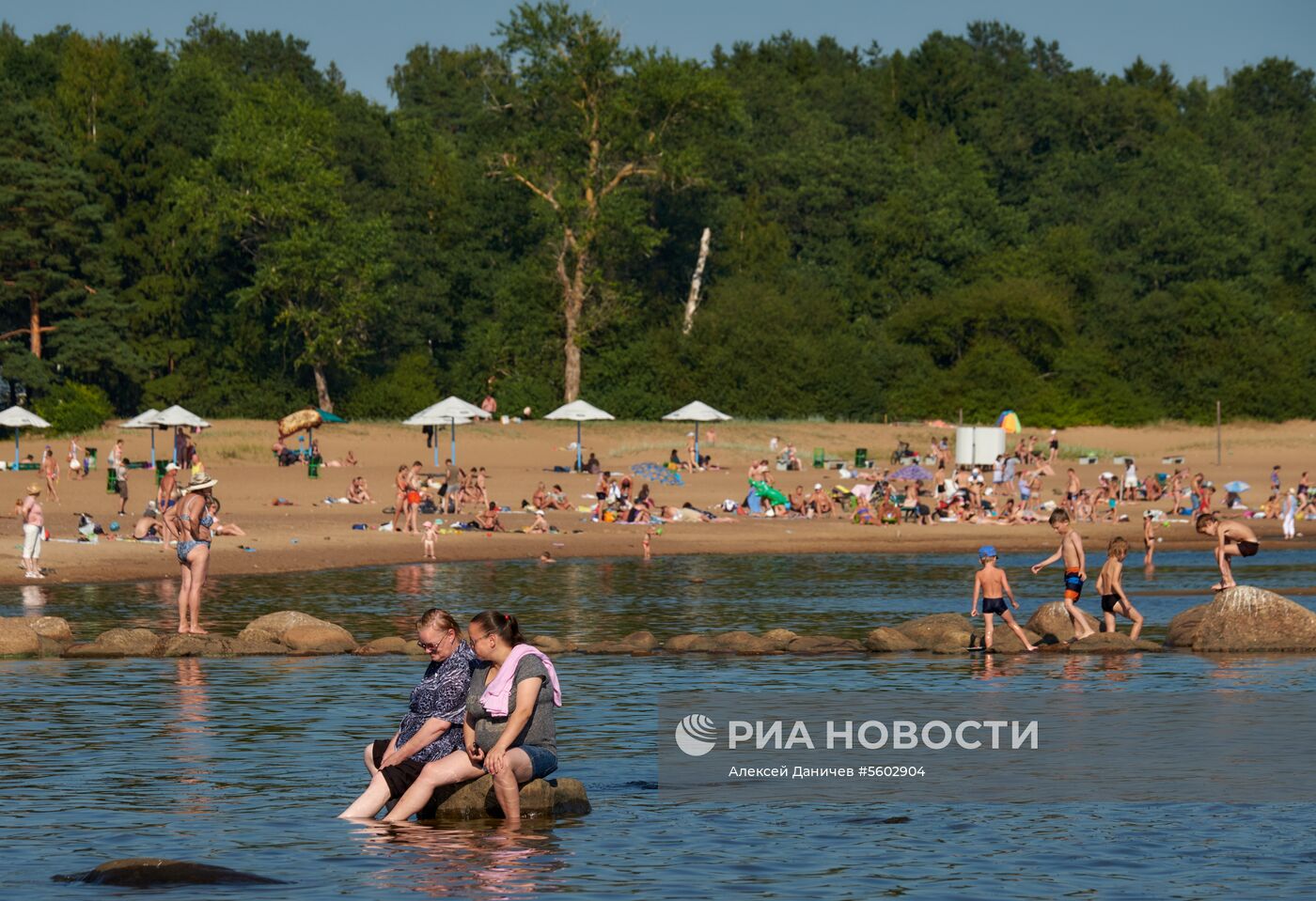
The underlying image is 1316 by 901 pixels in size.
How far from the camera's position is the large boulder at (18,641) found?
21.2 m

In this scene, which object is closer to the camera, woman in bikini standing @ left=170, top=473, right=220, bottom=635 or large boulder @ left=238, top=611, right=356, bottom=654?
woman in bikini standing @ left=170, top=473, right=220, bottom=635

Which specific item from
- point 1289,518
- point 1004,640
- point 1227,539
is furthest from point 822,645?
point 1289,518

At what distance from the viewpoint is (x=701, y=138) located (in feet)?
253

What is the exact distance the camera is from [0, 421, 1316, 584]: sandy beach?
3506 cm

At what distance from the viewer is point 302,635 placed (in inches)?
865

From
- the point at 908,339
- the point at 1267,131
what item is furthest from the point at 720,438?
the point at 1267,131

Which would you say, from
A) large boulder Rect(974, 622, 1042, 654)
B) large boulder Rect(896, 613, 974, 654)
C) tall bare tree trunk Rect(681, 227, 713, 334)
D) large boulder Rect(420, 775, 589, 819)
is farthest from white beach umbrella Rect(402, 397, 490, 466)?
large boulder Rect(420, 775, 589, 819)

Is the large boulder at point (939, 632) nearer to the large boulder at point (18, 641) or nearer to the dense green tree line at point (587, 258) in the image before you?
the large boulder at point (18, 641)

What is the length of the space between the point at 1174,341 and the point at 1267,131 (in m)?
34.8

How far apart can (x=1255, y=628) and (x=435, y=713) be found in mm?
13055

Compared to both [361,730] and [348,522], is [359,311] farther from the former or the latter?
[361,730]

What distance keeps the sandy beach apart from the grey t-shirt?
1967 cm

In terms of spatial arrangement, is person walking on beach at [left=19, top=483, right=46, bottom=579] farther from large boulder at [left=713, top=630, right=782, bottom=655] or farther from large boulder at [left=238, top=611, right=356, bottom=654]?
large boulder at [left=713, top=630, right=782, bottom=655]

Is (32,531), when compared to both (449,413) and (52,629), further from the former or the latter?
(449,413)
